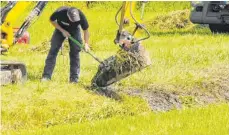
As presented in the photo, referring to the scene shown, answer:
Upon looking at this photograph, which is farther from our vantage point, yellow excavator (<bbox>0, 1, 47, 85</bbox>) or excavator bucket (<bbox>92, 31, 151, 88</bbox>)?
yellow excavator (<bbox>0, 1, 47, 85</bbox>)

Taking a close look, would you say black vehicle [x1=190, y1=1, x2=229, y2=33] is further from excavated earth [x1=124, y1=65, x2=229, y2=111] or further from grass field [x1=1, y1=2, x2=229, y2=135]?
excavated earth [x1=124, y1=65, x2=229, y2=111]

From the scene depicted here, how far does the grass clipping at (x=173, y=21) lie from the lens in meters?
25.8

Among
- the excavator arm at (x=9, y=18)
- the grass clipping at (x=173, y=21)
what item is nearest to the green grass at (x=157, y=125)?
the excavator arm at (x=9, y=18)

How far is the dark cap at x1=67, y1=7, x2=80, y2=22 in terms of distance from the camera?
34.4ft

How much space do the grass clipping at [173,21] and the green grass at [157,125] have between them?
16806 millimetres

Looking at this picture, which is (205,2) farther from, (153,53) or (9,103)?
(9,103)

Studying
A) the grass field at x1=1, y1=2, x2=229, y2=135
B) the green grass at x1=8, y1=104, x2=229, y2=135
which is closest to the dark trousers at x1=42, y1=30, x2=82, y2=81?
the grass field at x1=1, y1=2, x2=229, y2=135

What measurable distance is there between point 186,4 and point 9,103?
30982 millimetres

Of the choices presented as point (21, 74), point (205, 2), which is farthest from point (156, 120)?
point (205, 2)

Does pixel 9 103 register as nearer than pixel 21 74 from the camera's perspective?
Yes

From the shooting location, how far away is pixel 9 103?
8727 millimetres

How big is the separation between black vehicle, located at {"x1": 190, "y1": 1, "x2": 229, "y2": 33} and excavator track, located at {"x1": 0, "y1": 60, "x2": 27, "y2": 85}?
38.7ft

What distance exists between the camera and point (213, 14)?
2272cm

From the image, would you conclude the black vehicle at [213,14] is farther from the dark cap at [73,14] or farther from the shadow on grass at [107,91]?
the shadow on grass at [107,91]
